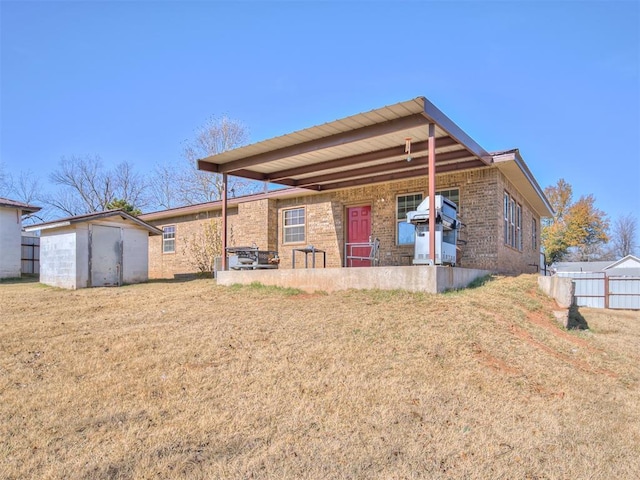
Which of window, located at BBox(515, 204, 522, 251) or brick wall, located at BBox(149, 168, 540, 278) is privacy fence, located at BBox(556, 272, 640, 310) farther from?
window, located at BBox(515, 204, 522, 251)

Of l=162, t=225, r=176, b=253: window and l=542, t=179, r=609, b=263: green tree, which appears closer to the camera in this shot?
l=162, t=225, r=176, b=253: window

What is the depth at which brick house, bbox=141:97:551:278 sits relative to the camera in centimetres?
914

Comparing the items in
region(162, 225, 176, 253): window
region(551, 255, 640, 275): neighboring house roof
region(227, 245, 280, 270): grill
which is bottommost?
region(551, 255, 640, 275): neighboring house roof

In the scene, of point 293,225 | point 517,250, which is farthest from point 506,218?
point 293,225

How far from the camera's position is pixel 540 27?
420 inches

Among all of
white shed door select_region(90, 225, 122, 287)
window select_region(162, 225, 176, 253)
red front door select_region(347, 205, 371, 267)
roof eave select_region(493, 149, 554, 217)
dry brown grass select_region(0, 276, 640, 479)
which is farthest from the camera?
window select_region(162, 225, 176, 253)

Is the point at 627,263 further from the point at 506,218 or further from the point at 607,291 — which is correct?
the point at 506,218

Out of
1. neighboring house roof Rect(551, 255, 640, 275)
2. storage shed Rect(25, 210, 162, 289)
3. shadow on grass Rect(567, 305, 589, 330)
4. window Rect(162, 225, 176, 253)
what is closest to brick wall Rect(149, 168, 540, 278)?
window Rect(162, 225, 176, 253)

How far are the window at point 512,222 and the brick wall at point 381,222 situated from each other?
0.31 meters

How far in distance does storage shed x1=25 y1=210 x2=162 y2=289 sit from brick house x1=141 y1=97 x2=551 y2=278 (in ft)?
11.4

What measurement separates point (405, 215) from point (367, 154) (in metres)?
2.78

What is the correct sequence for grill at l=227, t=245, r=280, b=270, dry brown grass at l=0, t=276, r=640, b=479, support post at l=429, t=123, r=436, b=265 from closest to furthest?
1. dry brown grass at l=0, t=276, r=640, b=479
2. support post at l=429, t=123, r=436, b=265
3. grill at l=227, t=245, r=280, b=270

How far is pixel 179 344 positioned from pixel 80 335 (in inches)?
65.0

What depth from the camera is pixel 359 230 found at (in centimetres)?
1384
